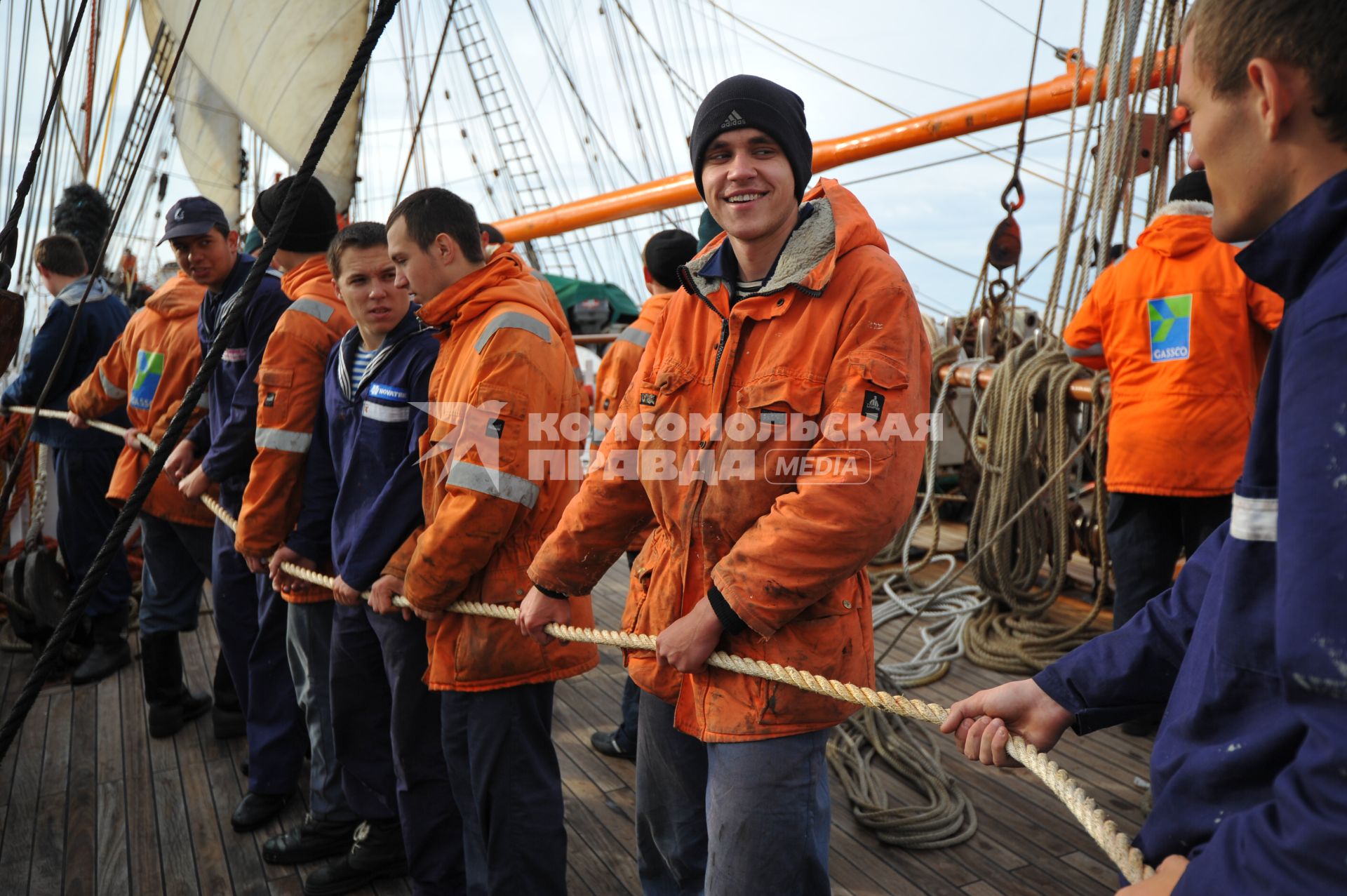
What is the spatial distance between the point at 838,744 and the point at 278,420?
2092 mm

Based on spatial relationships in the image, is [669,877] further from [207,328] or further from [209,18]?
[209,18]

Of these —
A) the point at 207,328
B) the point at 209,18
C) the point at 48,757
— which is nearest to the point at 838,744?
the point at 207,328

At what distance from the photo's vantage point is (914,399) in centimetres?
157

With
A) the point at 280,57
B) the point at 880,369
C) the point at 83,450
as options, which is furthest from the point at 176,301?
the point at 280,57

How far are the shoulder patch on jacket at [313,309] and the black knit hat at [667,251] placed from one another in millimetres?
1267

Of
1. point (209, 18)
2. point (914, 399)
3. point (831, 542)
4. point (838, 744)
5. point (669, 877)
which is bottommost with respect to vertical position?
point (838, 744)

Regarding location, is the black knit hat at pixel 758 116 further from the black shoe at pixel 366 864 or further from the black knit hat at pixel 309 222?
the black shoe at pixel 366 864

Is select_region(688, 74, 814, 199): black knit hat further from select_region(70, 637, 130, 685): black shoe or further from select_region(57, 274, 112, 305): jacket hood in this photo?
select_region(70, 637, 130, 685): black shoe

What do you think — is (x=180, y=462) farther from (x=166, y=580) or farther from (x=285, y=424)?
(x=285, y=424)

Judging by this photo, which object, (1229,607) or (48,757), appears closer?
(1229,607)

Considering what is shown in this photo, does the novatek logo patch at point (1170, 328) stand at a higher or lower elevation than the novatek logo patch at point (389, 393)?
lower

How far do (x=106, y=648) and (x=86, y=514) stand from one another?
65cm

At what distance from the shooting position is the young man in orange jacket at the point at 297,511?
2.75 meters

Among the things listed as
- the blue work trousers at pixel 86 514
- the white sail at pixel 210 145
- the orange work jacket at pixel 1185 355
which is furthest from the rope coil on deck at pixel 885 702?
the white sail at pixel 210 145
